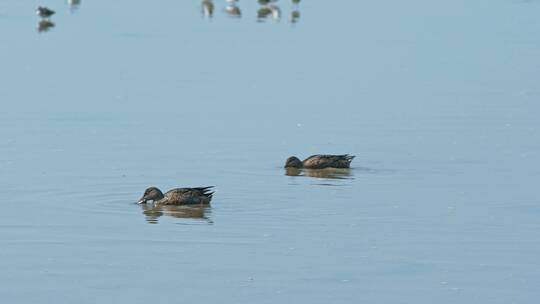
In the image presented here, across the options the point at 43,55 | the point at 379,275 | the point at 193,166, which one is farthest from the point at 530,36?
the point at 379,275

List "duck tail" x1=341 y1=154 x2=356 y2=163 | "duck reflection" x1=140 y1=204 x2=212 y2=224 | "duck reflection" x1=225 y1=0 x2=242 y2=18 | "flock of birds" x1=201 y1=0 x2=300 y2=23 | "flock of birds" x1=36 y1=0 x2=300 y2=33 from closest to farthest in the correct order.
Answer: "duck reflection" x1=140 y1=204 x2=212 y2=224
"duck tail" x1=341 y1=154 x2=356 y2=163
"flock of birds" x1=36 y1=0 x2=300 y2=33
"flock of birds" x1=201 y1=0 x2=300 y2=23
"duck reflection" x1=225 y1=0 x2=242 y2=18

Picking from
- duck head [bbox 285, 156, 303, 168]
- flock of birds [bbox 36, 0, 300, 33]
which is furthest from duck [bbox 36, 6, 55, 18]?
duck head [bbox 285, 156, 303, 168]

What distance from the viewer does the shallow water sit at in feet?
38.3

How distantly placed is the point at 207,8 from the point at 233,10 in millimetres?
715

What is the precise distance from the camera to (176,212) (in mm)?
Answer: 14438

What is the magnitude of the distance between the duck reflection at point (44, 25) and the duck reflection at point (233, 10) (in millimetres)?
4747

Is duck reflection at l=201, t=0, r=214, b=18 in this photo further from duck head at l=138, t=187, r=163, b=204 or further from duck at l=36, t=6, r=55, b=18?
duck head at l=138, t=187, r=163, b=204

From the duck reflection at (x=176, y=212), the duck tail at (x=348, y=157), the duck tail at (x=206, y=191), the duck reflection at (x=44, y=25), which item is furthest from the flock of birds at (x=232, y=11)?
the duck reflection at (x=176, y=212)

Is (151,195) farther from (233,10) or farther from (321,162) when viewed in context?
(233,10)

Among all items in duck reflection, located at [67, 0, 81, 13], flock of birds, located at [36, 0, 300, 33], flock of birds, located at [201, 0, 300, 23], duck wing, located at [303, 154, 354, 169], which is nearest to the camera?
duck wing, located at [303, 154, 354, 169]

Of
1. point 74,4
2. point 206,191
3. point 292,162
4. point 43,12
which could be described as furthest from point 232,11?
point 206,191

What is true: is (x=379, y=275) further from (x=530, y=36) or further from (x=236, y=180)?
(x=530, y=36)

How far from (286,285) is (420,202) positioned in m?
3.63

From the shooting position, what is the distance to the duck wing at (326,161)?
1655cm
